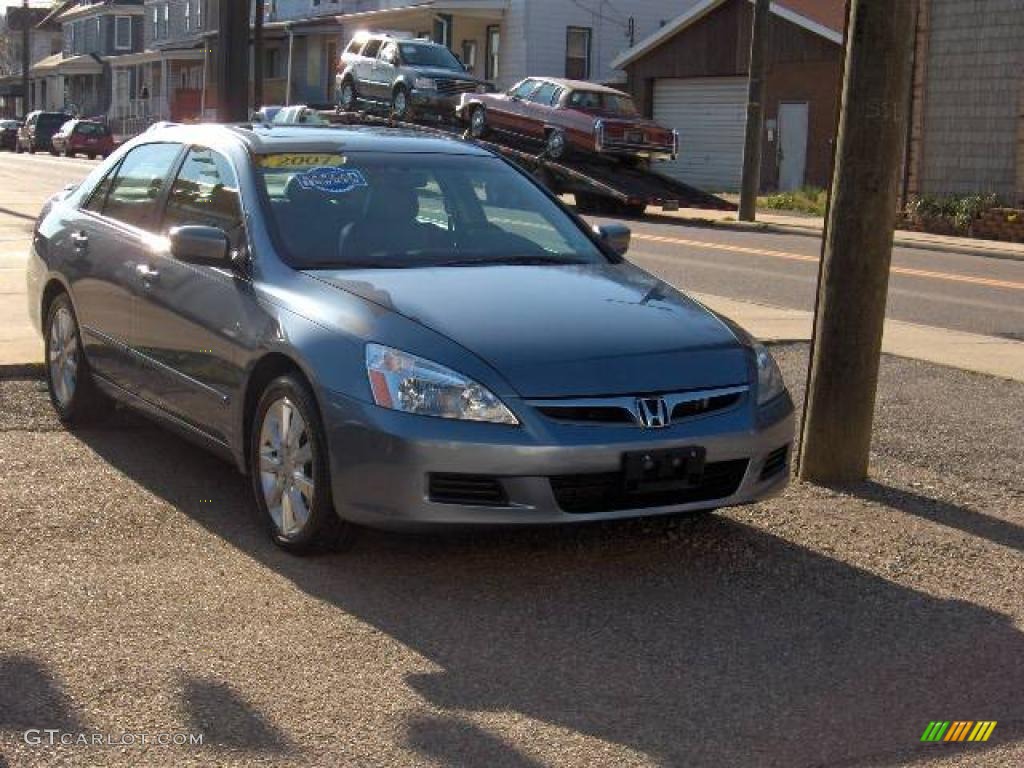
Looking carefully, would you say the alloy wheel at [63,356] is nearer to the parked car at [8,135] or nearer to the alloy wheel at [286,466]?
the alloy wheel at [286,466]

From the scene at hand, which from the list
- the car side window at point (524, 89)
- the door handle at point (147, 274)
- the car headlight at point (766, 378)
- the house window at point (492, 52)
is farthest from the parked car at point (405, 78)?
the car headlight at point (766, 378)

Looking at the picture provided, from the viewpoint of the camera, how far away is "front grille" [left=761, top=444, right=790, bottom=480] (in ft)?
19.2

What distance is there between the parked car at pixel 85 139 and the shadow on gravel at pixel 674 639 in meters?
51.4

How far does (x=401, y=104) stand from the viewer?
1310 inches

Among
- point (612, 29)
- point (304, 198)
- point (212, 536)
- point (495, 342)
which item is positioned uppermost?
Answer: point (612, 29)

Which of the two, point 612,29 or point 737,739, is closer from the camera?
point 737,739

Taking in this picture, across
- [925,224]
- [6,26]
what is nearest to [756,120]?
[925,224]

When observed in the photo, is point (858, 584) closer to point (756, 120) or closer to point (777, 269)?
point (777, 269)

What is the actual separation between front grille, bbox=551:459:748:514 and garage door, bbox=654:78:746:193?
114 ft

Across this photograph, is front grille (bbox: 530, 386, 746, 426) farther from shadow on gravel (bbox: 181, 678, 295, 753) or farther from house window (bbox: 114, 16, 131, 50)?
house window (bbox: 114, 16, 131, 50)

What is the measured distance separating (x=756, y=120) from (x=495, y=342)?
2239cm

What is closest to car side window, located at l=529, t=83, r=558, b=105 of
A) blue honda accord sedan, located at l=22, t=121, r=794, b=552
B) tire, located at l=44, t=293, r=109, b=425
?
tire, located at l=44, t=293, r=109, b=425

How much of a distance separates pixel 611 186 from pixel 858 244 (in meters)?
20.8

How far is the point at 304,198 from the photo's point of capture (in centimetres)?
664
